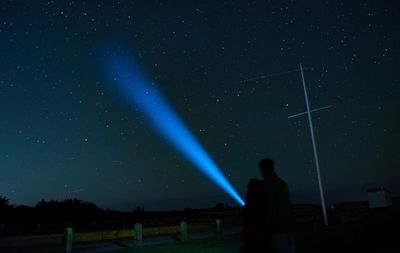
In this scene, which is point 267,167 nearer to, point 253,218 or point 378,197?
point 253,218

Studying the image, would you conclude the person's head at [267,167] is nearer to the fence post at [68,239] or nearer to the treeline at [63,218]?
the fence post at [68,239]

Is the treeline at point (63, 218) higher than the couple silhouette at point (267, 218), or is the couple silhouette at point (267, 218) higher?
the treeline at point (63, 218)

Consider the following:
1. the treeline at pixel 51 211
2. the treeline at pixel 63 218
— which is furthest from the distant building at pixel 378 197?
the treeline at pixel 51 211

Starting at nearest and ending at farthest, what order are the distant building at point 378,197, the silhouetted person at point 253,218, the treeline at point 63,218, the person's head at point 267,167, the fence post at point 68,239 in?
1. the silhouetted person at point 253,218
2. the person's head at point 267,167
3. the fence post at point 68,239
4. the treeline at point 63,218
5. the distant building at point 378,197

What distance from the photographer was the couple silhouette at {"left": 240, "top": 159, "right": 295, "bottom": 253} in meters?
5.81

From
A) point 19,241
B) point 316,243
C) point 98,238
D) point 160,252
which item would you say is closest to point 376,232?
point 316,243

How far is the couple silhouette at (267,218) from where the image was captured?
19.1 feet

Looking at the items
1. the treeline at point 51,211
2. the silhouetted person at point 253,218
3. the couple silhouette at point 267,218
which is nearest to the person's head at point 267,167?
the couple silhouette at point 267,218

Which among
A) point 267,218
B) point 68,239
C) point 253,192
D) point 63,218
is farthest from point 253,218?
point 63,218

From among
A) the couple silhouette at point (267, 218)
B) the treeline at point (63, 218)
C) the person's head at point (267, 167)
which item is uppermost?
the treeline at point (63, 218)

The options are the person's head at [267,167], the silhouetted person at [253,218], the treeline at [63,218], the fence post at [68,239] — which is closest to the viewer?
the silhouetted person at [253,218]

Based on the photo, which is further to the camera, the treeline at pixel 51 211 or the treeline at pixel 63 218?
the treeline at pixel 51 211

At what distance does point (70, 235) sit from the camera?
A: 15.8 meters

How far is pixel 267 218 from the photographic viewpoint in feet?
19.4
